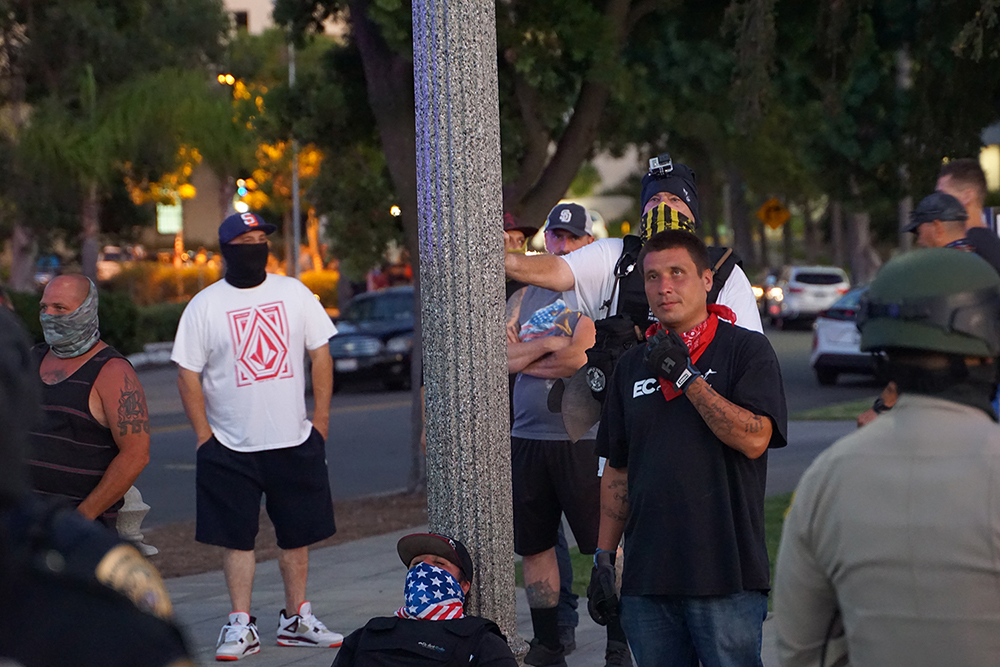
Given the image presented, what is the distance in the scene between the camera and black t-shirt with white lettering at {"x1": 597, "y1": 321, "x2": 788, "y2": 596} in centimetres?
386

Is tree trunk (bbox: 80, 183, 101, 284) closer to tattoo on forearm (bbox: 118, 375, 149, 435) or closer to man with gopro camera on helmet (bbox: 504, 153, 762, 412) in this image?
tattoo on forearm (bbox: 118, 375, 149, 435)

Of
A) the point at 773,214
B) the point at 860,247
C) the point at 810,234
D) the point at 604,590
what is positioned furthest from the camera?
the point at 810,234

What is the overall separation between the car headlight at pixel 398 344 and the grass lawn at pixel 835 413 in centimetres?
744

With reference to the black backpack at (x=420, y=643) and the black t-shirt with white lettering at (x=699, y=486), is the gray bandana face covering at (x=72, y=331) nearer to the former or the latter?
the black backpack at (x=420, y=643)

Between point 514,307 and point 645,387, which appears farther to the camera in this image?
point 514,307

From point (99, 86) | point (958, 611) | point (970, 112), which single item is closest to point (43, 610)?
point (958, 611)

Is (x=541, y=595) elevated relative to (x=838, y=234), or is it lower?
lower

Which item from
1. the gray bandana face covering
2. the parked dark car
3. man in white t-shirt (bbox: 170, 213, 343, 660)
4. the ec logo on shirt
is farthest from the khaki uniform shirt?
the parked dark car

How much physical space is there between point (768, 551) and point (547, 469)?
7.70 ft

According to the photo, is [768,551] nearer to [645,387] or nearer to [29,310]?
[645,387]

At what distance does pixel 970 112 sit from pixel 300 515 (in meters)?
6.59

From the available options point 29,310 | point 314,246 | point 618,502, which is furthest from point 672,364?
point 314,246

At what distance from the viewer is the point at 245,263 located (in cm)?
655

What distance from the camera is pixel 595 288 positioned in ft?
17.3
